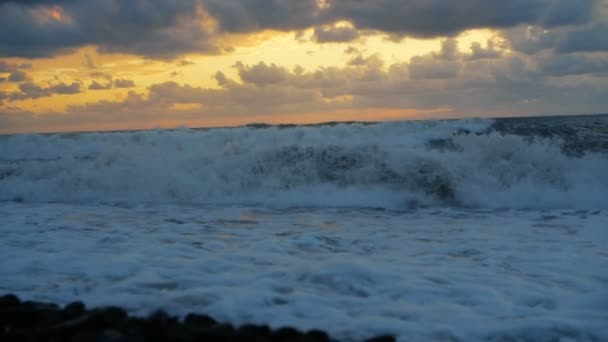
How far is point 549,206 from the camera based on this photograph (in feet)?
32.4

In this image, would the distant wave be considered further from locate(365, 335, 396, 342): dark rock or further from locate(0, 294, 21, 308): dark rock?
locate(0, 294, 21, 308): dark rock

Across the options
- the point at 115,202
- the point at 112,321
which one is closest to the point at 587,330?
the point at 112,321

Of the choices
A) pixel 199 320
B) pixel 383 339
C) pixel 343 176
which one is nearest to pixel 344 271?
pixel 383 339

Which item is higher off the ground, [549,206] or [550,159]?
[550,159]

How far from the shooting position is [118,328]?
3.24m

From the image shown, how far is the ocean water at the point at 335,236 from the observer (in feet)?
13.1

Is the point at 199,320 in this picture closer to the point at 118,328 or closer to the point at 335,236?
the point at 118,328

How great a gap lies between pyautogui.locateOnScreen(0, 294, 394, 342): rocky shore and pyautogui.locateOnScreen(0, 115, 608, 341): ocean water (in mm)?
351

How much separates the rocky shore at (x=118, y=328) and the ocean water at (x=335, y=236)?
35cm

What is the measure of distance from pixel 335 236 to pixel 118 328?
4.12 metres

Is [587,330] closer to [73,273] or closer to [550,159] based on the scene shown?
[73,273]

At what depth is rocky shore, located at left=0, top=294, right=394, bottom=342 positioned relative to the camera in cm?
306

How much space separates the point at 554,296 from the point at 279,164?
9504 millimetres

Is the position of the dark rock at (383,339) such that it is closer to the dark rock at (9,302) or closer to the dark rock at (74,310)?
the dark rock at (74,310)
